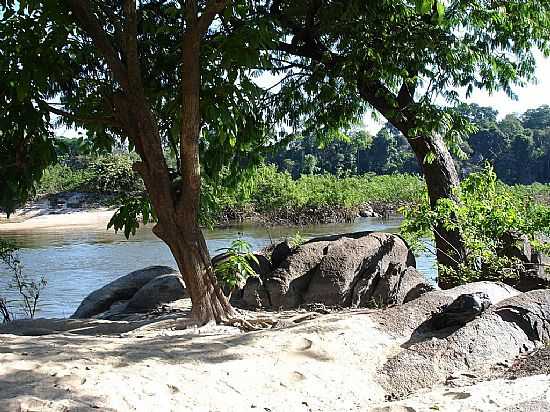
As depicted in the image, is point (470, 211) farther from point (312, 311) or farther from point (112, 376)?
point (112, 376)

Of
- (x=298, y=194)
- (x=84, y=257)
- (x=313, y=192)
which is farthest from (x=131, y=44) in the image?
(x=313, y=192)

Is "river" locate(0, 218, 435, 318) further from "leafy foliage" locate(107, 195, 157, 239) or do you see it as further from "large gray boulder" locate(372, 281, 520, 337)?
"large gray boulder" locate(372, 281, 520, 337)

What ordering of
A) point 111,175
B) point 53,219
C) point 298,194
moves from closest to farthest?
Answer: point 298,194, point 111,175, point 53,219

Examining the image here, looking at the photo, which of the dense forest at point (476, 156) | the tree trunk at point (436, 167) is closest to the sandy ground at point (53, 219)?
the dense forest at point (476, 156)

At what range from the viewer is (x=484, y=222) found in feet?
23.7

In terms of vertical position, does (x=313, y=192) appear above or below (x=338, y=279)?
above

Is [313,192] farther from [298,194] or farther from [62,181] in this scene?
[62,181]

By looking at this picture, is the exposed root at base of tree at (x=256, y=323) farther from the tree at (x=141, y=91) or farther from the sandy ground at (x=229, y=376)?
the sandy ground at (x=229, y=376)

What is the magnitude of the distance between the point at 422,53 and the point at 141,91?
4110 millimetres

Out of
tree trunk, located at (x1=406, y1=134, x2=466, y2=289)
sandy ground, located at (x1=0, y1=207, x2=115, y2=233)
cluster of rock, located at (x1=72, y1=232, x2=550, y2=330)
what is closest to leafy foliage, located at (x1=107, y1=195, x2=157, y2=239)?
cluster of rock, located at (x1=72, y1=232, x2=550, y2=330)

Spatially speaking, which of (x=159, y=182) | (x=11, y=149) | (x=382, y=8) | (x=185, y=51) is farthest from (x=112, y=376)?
(x=382, y=8)

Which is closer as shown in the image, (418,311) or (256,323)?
(418,311)

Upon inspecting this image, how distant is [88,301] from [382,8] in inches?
238

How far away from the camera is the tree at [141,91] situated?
20.7ft
